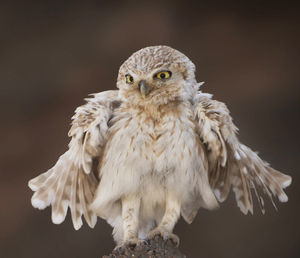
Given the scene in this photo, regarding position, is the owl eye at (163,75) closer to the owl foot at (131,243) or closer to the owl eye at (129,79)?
the owl eye at (129,79)

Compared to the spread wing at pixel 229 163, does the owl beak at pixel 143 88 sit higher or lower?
higher

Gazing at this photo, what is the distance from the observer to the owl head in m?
1.89

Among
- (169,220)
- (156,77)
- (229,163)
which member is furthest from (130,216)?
(156,77)

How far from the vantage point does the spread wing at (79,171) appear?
2000mm

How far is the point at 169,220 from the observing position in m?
2.02

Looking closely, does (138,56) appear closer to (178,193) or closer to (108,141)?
(108,141)

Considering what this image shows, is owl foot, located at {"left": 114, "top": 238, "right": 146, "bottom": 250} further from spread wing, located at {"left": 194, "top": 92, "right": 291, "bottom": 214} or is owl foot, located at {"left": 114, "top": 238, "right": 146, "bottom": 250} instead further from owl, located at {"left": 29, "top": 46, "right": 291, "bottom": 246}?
spread wing, located at {"left": 194, "top": 92, "right": 291, "bottom": 214}

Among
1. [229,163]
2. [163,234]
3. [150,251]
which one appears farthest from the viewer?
[229,163]

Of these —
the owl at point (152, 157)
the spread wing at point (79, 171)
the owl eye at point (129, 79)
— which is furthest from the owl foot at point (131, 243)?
the owl eye at point (129, 79)

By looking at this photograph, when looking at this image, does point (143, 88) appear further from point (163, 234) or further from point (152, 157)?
point (163, 234)

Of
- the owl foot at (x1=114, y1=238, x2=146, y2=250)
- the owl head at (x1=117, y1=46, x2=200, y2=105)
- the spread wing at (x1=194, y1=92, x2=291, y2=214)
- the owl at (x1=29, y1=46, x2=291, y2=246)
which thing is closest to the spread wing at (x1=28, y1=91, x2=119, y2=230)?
the owl at (x1=29, y1=46, x2=291, y2=246)

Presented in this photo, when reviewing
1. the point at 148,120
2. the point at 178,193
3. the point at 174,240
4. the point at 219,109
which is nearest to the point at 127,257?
the point at 174,240

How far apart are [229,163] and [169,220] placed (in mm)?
294

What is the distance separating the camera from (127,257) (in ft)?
5.99
